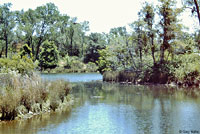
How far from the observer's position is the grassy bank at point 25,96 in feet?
38.0

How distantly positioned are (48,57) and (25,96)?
45.9 meters

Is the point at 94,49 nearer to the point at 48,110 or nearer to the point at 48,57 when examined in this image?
the point at 48,57

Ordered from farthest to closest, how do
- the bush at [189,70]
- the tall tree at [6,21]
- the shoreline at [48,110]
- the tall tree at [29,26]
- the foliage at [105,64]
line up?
the tall tree at [29,26] → the tall tree at [6,21] → the foliage at [105,64] → the bush at [189,70] → the shoreline at [48,110]

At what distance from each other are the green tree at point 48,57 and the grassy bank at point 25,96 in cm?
4321

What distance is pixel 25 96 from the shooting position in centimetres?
1245

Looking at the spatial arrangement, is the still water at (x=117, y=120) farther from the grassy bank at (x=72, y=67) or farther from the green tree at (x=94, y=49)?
the green tree at (x=94, y=49)

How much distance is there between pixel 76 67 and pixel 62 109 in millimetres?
46275

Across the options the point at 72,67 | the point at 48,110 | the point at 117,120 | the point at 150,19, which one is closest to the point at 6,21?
the point at 72,67

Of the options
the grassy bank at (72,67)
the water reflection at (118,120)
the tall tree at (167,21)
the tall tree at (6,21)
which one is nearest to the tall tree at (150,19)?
the tall tree at (167,21)

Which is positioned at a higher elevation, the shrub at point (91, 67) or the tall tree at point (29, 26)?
the tall tree at point (29, 26)

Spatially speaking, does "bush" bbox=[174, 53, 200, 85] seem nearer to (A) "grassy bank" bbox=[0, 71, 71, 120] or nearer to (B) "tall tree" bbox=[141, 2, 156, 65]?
(B) "tall tree" bbox=[141, 2, 156, 65]

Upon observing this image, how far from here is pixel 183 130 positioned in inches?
412

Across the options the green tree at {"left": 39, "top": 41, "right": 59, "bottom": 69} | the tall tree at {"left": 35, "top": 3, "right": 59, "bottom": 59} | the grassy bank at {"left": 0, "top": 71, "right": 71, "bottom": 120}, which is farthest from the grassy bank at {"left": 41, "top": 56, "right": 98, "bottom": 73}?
the grassy bank at {"left": 0, "top": 71, "right": 71, "bottom": 120}

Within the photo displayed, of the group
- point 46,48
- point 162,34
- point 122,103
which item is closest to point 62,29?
point 46,48
